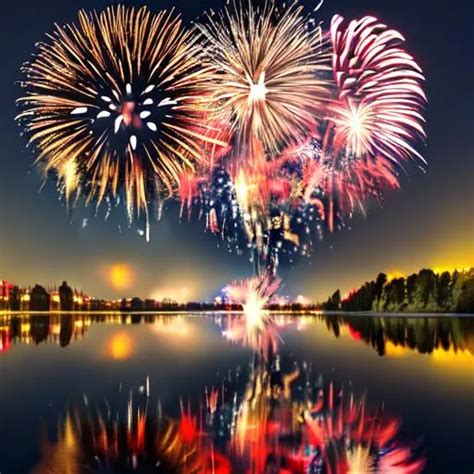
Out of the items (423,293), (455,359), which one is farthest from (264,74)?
(423,293)

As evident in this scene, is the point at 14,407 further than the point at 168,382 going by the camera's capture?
No

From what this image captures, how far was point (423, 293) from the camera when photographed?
78.4 m

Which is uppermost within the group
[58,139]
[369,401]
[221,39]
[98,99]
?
[221,39]

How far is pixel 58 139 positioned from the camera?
88.7ft

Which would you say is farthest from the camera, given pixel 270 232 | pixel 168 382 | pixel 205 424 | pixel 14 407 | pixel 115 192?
pixel 270 232

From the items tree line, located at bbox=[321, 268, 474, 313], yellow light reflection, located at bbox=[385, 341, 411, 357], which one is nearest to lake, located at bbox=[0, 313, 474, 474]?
yellow light reflection, located at bbox=[385, 341, 411, 357]

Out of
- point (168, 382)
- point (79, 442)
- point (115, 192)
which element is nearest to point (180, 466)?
point (79, 442)

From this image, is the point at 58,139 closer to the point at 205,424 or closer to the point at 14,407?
the point at 14,407

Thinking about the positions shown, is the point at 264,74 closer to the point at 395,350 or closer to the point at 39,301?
the point at 395,350

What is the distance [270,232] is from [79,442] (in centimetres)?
2653

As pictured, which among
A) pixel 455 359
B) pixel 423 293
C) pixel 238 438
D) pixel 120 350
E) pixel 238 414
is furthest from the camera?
pixel 423 293

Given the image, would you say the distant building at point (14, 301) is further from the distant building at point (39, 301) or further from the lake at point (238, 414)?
the lake at point (238, 414)

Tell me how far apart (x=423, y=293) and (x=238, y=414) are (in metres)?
68.3

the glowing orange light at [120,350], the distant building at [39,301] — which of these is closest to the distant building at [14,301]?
the distant building at [39,301]
